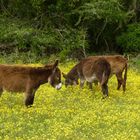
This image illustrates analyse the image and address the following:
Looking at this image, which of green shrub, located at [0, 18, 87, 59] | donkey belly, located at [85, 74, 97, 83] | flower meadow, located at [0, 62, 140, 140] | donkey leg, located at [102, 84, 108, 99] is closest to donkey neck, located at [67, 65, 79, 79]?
flower meadow, located at [0, 62, 140, 140]

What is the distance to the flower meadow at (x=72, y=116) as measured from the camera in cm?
1170

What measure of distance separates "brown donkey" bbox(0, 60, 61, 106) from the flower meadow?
A: 18.3 inches

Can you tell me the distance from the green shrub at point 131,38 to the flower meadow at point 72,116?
919 cm

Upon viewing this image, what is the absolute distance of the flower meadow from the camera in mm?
→ 11695

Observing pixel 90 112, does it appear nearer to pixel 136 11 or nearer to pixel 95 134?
pixel 95 134

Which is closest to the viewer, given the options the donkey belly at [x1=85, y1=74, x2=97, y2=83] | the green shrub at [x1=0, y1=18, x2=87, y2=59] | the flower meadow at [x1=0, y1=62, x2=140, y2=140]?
the flower meadow at [x1=0, y1=62, x2=140, y2=140]

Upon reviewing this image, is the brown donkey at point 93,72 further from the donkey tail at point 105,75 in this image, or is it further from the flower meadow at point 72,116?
the flower meadow at point 72,116

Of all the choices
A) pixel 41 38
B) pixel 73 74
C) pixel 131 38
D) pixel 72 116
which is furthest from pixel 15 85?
pixel 131 38

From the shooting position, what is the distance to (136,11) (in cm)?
2772

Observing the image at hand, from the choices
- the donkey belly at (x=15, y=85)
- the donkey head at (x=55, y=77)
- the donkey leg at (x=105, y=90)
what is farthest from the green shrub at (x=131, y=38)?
the donkey belly at (x=15, y=85)

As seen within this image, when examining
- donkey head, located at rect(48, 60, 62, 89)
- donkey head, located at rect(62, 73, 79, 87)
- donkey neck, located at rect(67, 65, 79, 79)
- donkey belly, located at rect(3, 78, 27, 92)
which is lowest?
donkey head, located at rect(62, 73, 79, 87)

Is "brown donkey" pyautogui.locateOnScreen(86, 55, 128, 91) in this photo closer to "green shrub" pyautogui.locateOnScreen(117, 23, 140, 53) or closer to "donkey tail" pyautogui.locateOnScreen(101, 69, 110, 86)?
"donkey tail" pyautogui.locateOnScreen(101, 69, 110, 86)

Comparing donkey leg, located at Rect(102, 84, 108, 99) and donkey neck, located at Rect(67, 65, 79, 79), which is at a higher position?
donkey neck, located at Rect(67, 65, 79, 79)

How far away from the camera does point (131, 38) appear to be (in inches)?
1038
